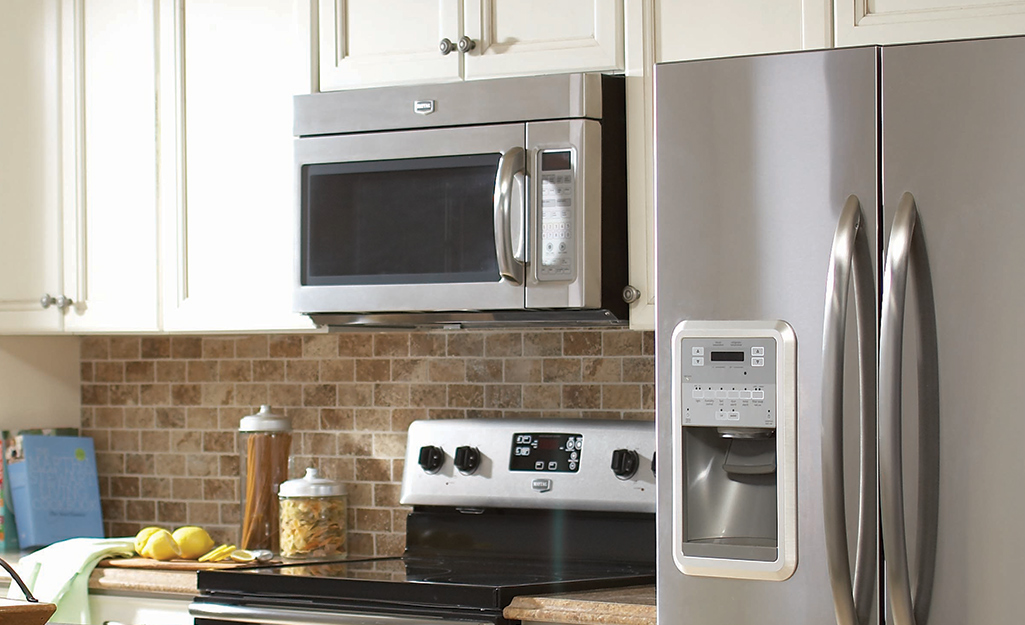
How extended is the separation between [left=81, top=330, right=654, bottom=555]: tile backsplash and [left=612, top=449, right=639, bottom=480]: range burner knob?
180mm

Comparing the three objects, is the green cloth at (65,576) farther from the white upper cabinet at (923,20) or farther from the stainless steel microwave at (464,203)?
the white upper cabinet at (923,20)

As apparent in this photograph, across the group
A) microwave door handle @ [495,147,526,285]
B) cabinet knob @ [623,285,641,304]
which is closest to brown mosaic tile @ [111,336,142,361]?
microwave door handle @ [495,147,526,285]

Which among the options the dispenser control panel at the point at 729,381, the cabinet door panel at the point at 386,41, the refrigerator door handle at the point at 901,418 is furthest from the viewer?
the cabinet door panel at the point at 386,41

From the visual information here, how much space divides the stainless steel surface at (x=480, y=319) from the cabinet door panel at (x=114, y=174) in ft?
1.56

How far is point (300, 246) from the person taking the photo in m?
2.56

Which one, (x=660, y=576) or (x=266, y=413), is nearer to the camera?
(x=660, y=576)

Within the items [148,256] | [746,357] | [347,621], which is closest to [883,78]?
[746,357]

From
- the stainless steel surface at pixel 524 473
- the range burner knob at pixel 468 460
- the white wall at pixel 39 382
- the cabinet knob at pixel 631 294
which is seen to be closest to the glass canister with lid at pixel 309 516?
the stainless steel surface at pixel 524 473

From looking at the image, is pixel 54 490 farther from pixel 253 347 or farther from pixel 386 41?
pixel 386 41

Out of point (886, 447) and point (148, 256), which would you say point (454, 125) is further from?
point (886, 447)

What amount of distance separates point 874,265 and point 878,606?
0.49 meters

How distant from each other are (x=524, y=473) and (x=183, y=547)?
30.4 inches

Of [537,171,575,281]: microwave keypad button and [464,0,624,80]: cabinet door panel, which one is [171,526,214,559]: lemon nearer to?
[537,171,575,281]: microwave keypad button

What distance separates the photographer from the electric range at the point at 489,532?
2.27m
